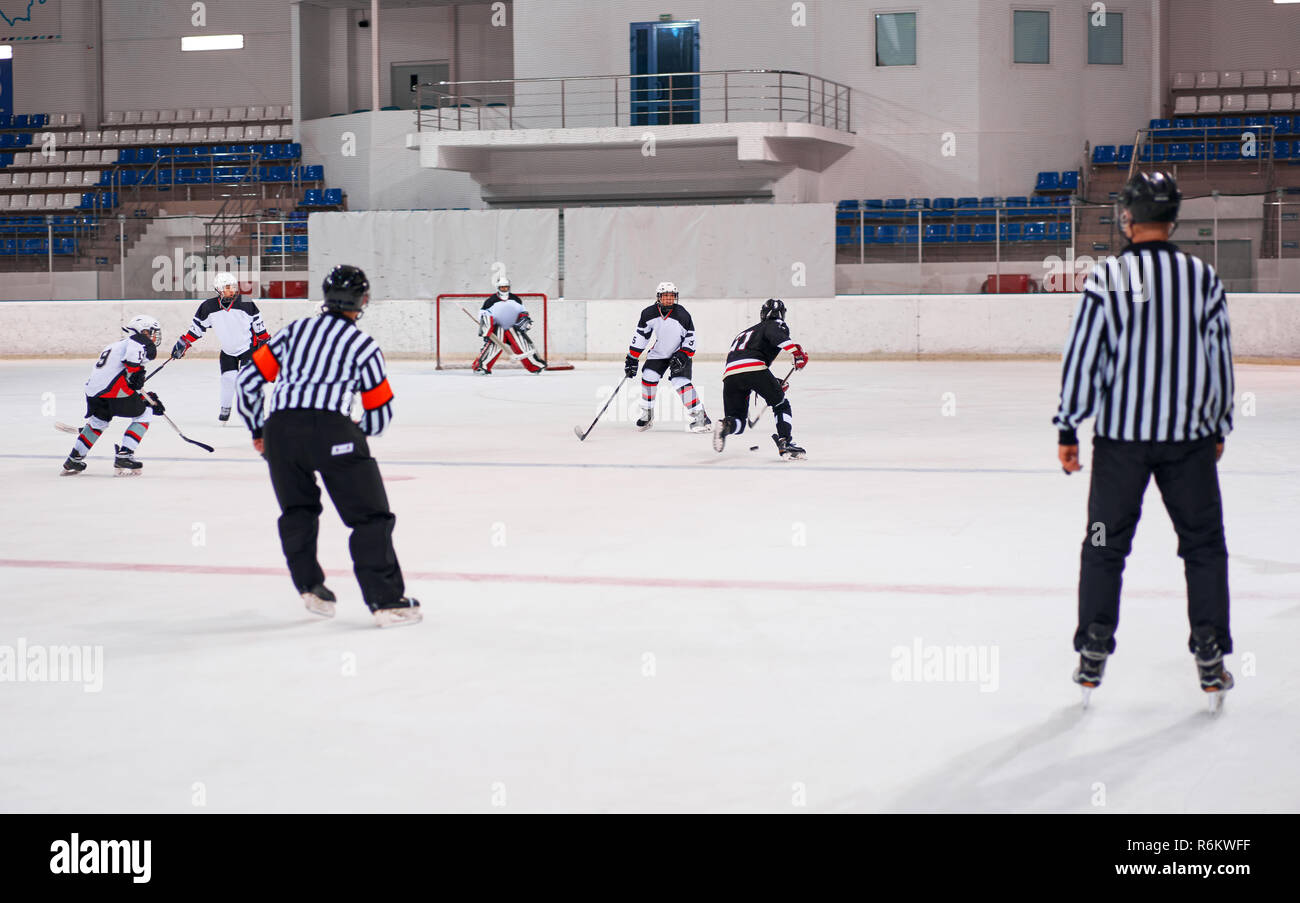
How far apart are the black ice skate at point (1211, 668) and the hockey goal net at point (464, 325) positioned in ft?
65.0

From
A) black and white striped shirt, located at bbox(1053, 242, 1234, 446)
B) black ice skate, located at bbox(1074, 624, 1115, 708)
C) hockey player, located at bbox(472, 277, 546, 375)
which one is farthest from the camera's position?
hockey player, located at bbox(472, 277, 546, 375)

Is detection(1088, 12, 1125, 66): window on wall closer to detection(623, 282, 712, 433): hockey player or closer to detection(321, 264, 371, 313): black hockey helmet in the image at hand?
detection(623, 282, 712, 433): hockey player

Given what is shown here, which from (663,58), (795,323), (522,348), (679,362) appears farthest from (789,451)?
(663,58)

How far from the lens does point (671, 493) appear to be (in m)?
8.87

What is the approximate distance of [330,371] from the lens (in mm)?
5152

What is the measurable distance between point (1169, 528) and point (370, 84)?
29.1 m

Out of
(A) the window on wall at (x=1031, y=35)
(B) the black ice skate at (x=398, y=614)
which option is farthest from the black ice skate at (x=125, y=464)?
(A) the window on wall at (x=1031, y=35)

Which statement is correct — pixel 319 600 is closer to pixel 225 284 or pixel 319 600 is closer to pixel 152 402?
pixel 152 402

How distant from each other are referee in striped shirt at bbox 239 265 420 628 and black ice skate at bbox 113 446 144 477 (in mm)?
4964

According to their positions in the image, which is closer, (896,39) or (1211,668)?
(1211,668)

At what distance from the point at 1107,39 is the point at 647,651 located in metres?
26.9

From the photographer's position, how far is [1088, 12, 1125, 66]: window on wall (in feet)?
93.3

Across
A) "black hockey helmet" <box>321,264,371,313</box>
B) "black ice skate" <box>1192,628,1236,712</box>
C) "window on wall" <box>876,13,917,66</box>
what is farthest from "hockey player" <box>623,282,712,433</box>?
"window on wall" <box>876,13,917,66</box>

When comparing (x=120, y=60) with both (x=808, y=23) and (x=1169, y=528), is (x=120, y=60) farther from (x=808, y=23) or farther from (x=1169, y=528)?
(x=1169, y=528)
